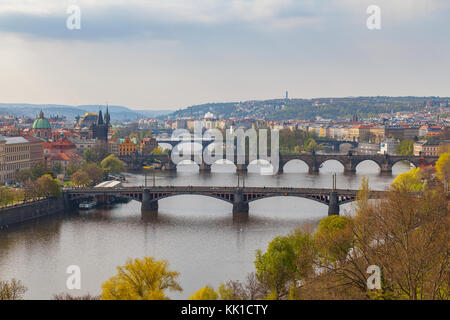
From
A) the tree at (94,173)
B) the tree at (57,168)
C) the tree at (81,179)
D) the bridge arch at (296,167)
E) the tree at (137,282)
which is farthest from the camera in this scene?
the bridge arch at (296,167)

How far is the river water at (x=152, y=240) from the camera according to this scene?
19766 mm

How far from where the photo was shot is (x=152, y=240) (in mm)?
25109

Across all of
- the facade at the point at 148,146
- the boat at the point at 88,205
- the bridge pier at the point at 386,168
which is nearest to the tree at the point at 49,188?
the boat at the point at 88,205

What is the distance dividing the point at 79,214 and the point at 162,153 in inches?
1228

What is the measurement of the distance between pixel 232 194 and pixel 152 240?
7.33 metres

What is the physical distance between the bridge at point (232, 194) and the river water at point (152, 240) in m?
0.54

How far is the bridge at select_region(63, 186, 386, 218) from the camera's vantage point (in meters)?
30.6

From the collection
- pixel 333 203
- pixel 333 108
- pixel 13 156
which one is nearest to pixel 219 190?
pixel 333 203

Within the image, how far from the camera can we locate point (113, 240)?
25094 millimetres

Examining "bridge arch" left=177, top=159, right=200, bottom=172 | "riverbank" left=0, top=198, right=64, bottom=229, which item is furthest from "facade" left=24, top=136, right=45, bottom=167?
"bridge arch" left=177, top=159, right=200, bottom=172

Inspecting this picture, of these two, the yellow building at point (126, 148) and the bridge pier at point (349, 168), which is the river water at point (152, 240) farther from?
the yellow building at point (126, 148)

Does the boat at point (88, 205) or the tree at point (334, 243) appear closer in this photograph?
the tree at point (334, 243)

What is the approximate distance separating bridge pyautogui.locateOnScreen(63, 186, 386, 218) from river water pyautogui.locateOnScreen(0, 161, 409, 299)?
0.54 m

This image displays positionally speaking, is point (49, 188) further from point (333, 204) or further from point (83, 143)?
point (83, 143)
